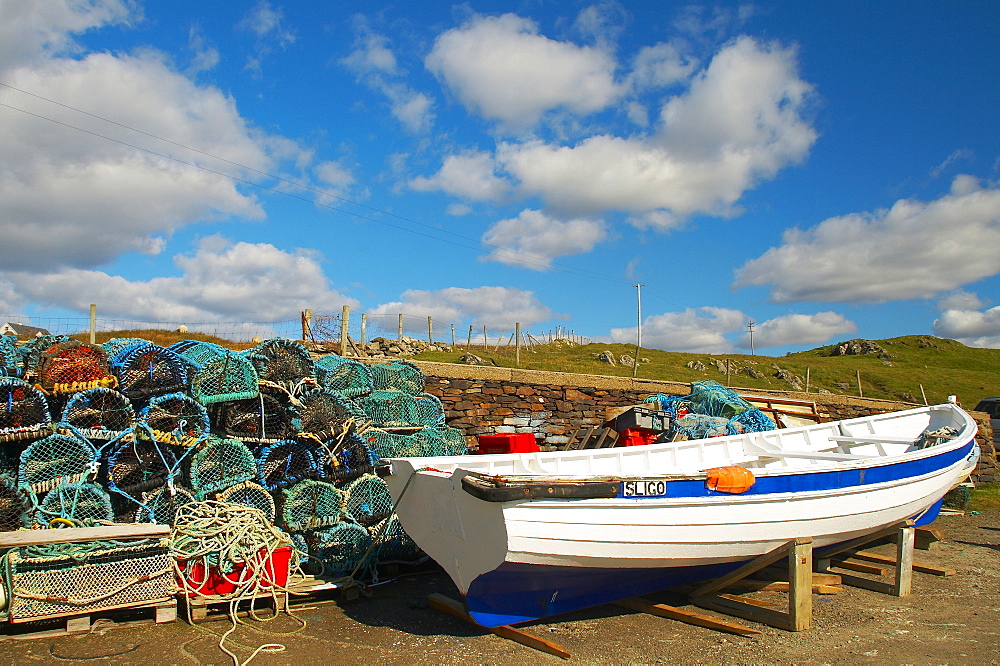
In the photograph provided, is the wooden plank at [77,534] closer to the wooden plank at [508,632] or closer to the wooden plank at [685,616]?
the wooden plank at [508,632]

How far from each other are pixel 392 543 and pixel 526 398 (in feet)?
13.9

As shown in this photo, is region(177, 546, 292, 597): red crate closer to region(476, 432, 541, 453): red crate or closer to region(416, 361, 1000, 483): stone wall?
region(476, 432, 541, 453): red crate

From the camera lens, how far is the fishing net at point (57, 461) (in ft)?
20.4

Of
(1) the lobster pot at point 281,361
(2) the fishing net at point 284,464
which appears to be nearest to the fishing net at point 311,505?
(2) the fishing net at point 284,464


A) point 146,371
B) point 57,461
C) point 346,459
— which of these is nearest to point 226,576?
point 346,459

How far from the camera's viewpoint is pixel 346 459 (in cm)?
760

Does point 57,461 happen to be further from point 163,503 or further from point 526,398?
point 526,398

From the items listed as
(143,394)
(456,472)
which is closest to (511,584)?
(456,472)

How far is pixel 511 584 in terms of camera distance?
209 inches

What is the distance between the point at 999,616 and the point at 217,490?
7.35 meters

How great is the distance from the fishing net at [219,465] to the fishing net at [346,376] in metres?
1.45

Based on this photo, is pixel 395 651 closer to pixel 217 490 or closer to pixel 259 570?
pixel 259 570

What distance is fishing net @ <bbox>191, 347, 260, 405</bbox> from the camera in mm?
7133

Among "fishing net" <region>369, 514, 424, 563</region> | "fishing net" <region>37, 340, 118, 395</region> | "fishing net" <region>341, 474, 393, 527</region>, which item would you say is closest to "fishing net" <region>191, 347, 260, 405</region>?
"fishing net" <region>37, 340, 118, 395</region>
